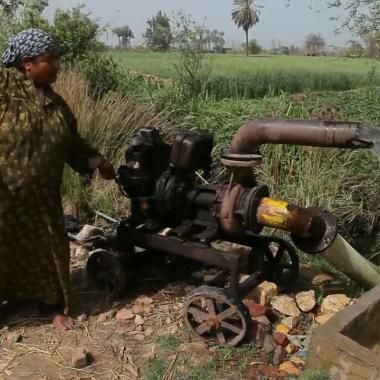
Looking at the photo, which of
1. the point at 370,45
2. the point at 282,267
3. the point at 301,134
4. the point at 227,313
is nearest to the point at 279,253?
the point at 282,267

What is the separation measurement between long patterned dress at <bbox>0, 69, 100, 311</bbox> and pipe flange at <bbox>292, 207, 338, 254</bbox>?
141 centimetres

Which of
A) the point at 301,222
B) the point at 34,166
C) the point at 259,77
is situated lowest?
the point at 301,222

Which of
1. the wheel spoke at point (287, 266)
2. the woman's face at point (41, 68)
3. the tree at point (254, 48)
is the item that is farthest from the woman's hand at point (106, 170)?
the tree at point (254, 48)

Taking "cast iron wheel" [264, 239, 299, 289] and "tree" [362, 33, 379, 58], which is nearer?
"cast iron wheel" [264, 239, 299, 289]

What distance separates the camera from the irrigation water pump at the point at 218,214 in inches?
126

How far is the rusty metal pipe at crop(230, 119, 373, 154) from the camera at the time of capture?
9.62ft

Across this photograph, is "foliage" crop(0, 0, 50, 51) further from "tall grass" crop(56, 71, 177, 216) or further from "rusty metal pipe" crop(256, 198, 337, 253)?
"rusty metal pipe" crop(256, 198, 337, 253)

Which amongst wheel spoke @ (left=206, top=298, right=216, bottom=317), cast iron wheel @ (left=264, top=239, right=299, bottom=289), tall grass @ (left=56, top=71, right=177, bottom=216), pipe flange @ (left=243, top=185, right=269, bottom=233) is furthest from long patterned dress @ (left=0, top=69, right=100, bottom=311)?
tall grass @ (left=56, top=71, right=177, bottom=216)

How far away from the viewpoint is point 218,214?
3.42m

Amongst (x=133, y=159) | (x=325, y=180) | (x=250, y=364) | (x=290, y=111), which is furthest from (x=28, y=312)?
(x=290, y=111)

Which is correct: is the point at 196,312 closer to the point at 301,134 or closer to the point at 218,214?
the point at 218,214

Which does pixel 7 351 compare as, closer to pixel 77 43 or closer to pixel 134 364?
pixel 134 364

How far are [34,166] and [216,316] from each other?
1.33 meters

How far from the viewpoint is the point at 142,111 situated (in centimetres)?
652
